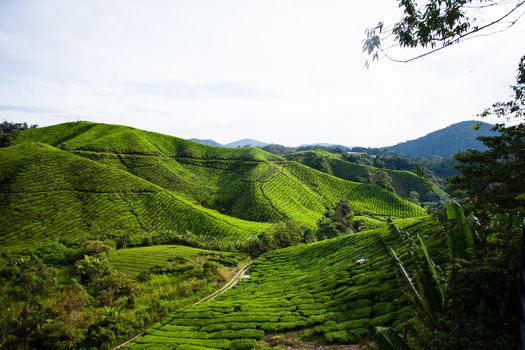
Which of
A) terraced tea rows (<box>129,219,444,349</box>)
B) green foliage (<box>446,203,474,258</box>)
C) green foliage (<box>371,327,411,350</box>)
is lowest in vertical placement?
terraced tea rows (<box>129,219,444,349</box>)

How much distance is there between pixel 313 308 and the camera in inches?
948

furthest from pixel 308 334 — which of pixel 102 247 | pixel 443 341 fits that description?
pixel 102 247

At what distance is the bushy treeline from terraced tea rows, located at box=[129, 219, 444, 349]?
4.83 m

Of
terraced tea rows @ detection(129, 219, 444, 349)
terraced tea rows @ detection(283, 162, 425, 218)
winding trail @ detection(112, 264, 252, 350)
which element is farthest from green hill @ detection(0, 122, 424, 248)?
terraced tea rows @ detection(129, 219, 444, 349)

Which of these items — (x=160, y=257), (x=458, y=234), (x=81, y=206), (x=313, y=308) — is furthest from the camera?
(x=81, y=206)

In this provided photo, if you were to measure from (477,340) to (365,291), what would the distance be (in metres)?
17.1

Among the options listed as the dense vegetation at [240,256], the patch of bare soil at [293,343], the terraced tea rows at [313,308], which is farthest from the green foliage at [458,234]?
the patch of bare soil at [293,343]

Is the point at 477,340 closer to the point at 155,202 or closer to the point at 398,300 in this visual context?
the point at 398,300

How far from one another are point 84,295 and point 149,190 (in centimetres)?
6570

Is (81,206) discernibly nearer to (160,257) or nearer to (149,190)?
(149,190)

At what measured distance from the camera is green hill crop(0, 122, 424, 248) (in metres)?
85.0

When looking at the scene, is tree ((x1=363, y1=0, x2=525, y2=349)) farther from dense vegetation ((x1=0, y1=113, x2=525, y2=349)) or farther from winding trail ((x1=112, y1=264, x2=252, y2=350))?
winding trail ((x1=112, y1=264, x2=252, y2=350))

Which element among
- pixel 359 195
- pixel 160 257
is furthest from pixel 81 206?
pixel 359 195

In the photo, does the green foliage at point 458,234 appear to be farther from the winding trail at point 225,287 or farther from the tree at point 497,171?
the winding trail at point 225,287
